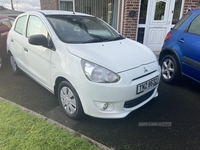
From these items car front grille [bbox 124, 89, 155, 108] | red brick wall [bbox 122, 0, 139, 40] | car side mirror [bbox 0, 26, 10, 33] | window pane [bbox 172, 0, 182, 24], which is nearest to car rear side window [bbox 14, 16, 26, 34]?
car side mirror [bbox 0, 26, 10, 33]

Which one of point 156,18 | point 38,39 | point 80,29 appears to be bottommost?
point 38,39

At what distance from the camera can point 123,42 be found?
2.99m

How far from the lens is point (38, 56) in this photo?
2.92 metres

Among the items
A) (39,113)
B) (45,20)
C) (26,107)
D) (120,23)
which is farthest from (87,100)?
(120,23)

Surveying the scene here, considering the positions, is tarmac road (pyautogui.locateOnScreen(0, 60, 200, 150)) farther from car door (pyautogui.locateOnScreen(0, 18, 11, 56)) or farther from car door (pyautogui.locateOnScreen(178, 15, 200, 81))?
car door (pyautogui.locateOnScreen(0, 18, 11, 56))

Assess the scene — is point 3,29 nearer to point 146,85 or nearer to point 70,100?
point 70,100

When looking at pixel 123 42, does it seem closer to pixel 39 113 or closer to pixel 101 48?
pixel 101 48

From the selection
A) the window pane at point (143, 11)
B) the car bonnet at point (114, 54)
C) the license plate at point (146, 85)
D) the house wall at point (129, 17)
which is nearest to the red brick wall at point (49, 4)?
the house wall at point (129, 17)

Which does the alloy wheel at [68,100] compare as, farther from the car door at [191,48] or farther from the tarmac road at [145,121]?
the car door at [191,48]

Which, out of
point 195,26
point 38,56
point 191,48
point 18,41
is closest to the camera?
point 38,56

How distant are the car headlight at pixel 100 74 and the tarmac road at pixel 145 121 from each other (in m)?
0.75

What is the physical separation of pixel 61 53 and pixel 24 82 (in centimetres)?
196

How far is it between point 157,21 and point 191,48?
3.36 metres

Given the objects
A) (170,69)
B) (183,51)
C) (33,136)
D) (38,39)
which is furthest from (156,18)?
(33,136)
